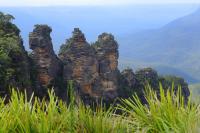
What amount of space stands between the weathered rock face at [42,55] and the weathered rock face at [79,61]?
105 inches

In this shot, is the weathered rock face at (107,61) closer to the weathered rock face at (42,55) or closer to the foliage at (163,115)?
the weathered rock face at (42,55)

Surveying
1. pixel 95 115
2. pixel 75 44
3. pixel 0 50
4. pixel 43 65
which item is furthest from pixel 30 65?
pixel 95 115

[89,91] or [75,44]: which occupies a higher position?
[75,44]

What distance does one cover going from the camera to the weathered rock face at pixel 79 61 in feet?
156

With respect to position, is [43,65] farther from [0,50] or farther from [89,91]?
[0,50]

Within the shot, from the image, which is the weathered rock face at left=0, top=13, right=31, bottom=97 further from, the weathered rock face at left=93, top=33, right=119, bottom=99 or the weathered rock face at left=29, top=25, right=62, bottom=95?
the weathered rock face at left=93, top=33, right=119, bottom=99

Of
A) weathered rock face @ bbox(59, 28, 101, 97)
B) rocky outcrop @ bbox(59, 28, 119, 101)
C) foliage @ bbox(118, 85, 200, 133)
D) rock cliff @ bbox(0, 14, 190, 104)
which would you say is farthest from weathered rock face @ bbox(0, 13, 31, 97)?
→ foliage @ bbox(118, 85, 200, 133)

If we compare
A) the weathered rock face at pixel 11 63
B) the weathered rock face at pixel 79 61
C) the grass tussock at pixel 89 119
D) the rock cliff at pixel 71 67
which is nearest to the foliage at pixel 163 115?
the grass tussock at pixel 89 119

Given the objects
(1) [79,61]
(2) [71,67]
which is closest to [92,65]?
(1) [79,61]

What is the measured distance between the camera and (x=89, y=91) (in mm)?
49531

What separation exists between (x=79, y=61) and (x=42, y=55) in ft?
15.4

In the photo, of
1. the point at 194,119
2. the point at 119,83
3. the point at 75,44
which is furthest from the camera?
the point at 119,83

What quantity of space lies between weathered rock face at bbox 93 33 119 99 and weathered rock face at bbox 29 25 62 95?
7.62 m

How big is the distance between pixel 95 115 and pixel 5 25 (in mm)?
32558
